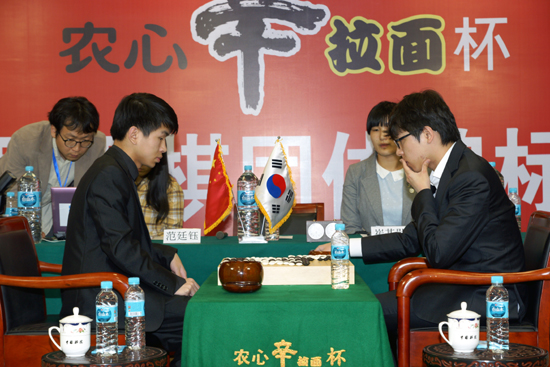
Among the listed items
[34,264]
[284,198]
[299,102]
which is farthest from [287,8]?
[34,264]

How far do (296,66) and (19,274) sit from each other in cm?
285

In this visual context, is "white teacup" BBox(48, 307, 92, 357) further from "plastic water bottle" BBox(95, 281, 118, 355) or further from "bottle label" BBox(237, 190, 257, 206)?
"bottle label" BBox(237, 190, 257, 206)

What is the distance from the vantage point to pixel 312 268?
192 centimetres

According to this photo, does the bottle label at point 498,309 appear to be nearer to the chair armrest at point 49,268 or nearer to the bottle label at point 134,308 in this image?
the bottle label at point 134,308

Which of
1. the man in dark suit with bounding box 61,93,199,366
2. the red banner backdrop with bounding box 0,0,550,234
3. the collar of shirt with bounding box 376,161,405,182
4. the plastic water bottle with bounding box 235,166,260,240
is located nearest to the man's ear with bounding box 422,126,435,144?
the plastic water bottle with bounding box 235,166,260,240

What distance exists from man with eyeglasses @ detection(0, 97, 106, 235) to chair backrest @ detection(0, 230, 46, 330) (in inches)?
46.5

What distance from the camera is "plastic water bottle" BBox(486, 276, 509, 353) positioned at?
169 centimetres

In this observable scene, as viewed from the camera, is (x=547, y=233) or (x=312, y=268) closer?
(x=312, y=268)

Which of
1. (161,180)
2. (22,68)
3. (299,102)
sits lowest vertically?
(161,180)

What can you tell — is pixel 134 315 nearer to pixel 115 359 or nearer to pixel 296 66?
pixel 115 359

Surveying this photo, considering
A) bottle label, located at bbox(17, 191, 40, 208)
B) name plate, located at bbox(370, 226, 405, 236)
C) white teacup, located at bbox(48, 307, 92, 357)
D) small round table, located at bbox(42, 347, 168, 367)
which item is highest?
bottle label, located at bbox(17, 191, 40, 208)

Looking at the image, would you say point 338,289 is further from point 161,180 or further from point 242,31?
point 242,31

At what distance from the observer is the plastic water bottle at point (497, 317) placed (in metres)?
1.69

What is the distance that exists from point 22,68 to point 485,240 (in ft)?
12.9
